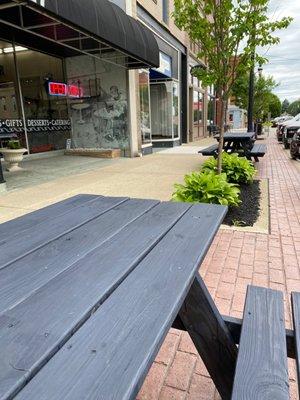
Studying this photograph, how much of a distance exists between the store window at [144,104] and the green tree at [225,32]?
283 inches

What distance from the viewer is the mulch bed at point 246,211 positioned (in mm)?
4455

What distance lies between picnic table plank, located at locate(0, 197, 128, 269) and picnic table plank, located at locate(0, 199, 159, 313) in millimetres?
42

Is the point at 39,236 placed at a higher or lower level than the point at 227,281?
higher

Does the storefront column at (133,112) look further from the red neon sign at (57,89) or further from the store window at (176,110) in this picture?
A: the store window at (176,110)

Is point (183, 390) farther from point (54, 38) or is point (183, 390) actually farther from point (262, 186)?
point (54, 38)

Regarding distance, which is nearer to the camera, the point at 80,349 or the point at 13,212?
the point at 80,349

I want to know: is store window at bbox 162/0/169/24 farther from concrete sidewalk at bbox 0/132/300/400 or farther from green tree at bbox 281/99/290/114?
green tree at bbox 281/99/290/114

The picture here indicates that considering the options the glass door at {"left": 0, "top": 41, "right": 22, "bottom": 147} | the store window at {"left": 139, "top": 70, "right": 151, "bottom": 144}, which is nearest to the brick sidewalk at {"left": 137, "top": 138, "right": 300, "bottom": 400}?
the store window at {"left": 139, "top": 70, "right": 151, "bottom": 144}

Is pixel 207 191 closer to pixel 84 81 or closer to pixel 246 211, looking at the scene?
pixel 246 211

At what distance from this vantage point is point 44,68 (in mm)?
11672

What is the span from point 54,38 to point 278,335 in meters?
9.62

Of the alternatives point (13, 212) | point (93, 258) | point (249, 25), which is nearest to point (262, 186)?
point (249, 25)

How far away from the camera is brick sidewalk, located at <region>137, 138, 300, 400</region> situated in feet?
6.09

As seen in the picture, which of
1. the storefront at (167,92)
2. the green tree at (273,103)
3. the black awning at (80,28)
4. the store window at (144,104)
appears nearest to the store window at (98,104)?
the black awning at (80,28)
